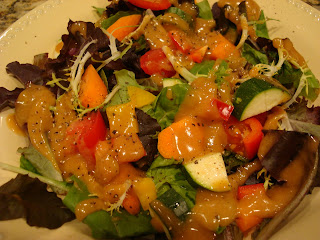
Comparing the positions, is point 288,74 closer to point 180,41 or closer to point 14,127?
point 180,41

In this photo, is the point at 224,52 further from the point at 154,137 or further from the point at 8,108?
the point at 8,108

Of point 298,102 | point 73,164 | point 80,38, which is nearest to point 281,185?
point 298,102

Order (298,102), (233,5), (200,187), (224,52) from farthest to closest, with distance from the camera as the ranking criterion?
(233,5) → (224,52) → (298,102) → (200,187)

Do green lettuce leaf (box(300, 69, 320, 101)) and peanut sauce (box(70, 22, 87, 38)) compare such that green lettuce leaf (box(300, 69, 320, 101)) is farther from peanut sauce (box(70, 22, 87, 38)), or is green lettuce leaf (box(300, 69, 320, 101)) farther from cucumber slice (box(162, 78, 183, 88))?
peanut sauce (box(70, 22, 87, 38))

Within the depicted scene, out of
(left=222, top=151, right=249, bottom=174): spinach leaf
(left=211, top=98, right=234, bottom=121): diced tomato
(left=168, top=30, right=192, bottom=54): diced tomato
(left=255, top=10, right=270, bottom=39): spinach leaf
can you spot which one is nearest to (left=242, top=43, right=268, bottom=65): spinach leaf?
(left=255, top=10, right=270, bottom=39): spinach leaf

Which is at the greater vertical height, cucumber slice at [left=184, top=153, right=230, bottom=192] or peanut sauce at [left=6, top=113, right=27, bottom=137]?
peanut sauce at [left=6, top=113, right=27, bottom=137]

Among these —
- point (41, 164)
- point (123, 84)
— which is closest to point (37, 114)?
point (41, 164)
